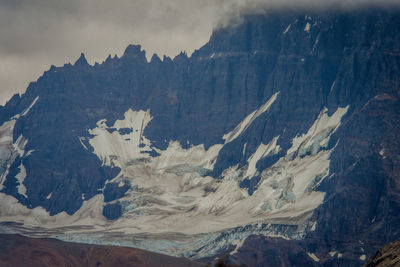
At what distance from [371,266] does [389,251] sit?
8.57 ft

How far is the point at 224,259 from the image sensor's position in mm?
102750

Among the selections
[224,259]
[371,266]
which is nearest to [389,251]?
[371,266]

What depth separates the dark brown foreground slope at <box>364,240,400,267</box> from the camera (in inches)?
4769

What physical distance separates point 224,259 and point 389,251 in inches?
1224

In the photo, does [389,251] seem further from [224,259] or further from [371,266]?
[224,259]

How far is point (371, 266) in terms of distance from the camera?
420 ft

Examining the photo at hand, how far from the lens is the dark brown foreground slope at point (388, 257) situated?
121 m

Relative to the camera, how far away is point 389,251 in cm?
12756

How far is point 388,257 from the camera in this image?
125 m

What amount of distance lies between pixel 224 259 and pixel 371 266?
30604 millimetres

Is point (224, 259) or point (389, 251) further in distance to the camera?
point (389, 251)

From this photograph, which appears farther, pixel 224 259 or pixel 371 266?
pixel 371 266
